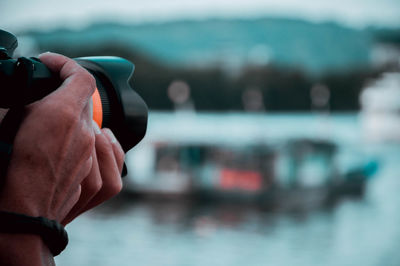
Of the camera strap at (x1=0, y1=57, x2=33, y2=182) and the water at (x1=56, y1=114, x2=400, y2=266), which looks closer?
the camera strap at (x1=0, y1=57, x2=33, y2=182)

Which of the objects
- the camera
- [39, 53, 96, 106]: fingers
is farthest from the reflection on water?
[39, 53, 96, 106]: fingers

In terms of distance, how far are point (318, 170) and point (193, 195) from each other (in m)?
3.76

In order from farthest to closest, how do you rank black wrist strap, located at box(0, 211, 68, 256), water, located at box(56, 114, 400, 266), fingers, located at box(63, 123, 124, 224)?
1. water, located at box(56, 114, 400, 266)
2. fingers, located at box(63, 123, 124, 224)
3. black wrist strap, located at box(0, 211, 68, 256)

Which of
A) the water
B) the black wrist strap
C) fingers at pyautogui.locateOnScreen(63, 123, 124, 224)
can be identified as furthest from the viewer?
the water

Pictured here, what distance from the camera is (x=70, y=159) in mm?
571

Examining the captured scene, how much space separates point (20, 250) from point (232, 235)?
12940 millimetres

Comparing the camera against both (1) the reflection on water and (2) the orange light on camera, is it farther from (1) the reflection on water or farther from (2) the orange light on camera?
(1) the reflection on water

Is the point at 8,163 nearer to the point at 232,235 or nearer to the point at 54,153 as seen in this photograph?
the point at 54,153

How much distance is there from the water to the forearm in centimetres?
971

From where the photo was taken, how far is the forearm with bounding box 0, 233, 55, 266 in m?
0.54

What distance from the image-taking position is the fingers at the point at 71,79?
57 cm

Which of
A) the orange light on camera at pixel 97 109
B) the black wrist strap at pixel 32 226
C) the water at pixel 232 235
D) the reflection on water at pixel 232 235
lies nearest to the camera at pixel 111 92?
the orange light on camera at pixel 97 109

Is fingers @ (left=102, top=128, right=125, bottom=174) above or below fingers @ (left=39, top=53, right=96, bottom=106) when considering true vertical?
below

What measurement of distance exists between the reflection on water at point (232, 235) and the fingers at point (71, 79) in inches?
399
